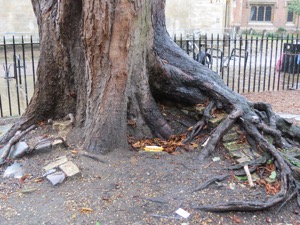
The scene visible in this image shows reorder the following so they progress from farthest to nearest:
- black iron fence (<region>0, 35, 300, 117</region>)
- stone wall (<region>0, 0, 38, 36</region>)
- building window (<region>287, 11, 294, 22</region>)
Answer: building window (<region>287, 11, 294, 22</region>), stone wall (<region>0, 0, 38, 36</region>), black iron fence (<region>0, 35, 300, 117</region>)

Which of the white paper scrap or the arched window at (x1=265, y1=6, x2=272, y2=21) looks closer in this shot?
the white paper scrap

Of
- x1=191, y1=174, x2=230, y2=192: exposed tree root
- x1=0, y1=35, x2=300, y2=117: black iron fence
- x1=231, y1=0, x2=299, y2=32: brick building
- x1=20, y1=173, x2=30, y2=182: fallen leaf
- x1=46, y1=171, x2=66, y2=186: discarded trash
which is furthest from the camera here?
x1=231, y1=0, x2=299, y2=32: brick building

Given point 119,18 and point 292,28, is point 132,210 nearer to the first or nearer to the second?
point 119,18

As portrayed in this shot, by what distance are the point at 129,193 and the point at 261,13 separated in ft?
143

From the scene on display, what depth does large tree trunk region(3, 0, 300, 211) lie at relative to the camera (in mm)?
3809

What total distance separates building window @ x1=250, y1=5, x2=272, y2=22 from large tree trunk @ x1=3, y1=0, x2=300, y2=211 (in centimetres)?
4036

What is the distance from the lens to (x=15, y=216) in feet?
10.6

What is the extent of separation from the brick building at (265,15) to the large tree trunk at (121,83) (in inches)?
1516

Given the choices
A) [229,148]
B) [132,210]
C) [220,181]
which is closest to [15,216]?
[132,210]

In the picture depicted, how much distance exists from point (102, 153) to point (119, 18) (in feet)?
4.70

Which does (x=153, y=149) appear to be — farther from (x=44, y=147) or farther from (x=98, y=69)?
(x=44, y=147)

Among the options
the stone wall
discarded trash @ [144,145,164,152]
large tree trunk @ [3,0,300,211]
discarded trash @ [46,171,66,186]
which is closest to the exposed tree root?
large tree trunk @ [3,0,300,211]

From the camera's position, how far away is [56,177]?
369 cm

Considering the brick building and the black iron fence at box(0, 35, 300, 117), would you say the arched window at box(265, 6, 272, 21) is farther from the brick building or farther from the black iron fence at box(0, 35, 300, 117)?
the black iron fence at box(0, 35, 300, 117)
